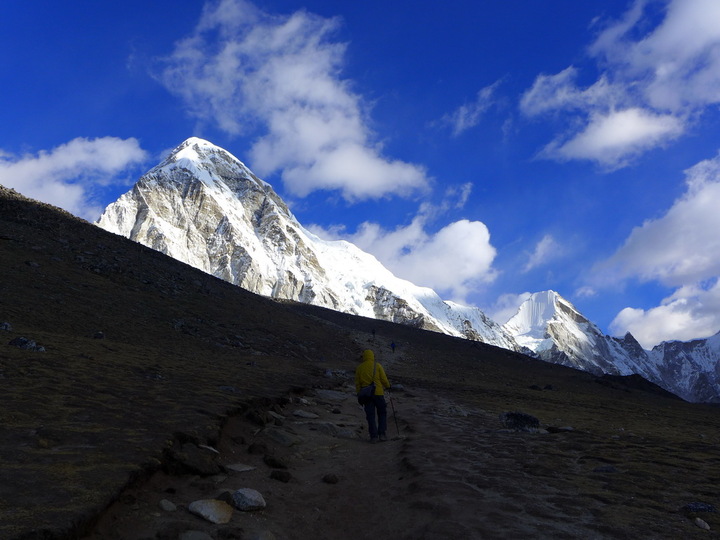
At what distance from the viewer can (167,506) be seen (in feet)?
17.3

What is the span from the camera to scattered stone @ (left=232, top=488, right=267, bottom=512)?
224 inches

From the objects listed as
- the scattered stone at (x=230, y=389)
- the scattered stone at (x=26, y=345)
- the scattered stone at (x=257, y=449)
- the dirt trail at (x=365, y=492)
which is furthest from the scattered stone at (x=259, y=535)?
the scattered stone at (x=26, y=345)

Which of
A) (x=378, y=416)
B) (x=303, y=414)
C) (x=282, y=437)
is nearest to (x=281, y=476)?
(x=282, y=437)

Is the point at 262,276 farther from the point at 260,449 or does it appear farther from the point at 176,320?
the point at 260,449

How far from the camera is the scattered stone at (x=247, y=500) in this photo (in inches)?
224

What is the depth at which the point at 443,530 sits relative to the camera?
5113 millimetres

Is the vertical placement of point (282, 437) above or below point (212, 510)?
above

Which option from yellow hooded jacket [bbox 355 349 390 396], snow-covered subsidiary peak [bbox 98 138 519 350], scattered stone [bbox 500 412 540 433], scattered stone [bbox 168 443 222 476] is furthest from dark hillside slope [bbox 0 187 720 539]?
snow-covered subsidiary peak [bbox 98 138 519 350]

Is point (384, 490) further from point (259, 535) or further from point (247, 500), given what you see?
point (259, 535)

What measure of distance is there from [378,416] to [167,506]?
6.28 m

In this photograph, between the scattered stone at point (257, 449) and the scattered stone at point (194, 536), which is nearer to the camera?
the scattered stone at point (194, 536)

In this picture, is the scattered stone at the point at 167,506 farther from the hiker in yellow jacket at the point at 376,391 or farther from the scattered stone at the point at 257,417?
the hiker in yellow jacket at the point at 376,391

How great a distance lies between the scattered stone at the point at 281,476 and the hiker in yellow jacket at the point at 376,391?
3.93m

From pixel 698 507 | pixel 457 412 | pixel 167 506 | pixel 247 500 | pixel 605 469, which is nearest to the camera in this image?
pixel 167 506
